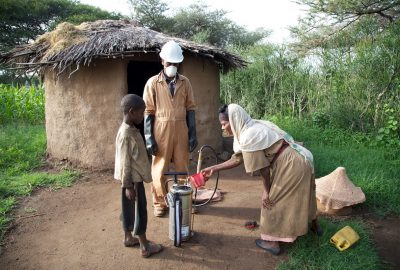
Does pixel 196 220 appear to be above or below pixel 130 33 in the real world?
below

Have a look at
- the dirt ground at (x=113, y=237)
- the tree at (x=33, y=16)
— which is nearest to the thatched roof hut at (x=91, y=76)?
the dirt ground at (x=113, y=237)

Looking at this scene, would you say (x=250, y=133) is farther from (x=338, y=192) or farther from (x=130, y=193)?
(x=338, y=192)

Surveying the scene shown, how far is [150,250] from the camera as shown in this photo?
321cm

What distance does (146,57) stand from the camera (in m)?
5.96

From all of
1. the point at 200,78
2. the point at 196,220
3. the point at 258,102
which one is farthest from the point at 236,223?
the point at 258,102

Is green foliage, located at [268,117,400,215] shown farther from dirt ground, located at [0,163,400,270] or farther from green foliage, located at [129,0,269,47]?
green foliage, located at [129,0,269,47]

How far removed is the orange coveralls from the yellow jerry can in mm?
1759

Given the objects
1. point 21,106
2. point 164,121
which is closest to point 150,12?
point 21,106

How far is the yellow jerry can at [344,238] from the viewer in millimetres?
3211

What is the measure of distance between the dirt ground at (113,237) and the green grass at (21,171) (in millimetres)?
192

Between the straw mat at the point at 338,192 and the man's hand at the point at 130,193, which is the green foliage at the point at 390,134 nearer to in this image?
the straw mat at the point at 338,192

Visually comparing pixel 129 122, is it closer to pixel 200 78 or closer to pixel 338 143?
pixel 200 78

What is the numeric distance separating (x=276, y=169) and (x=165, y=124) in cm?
143

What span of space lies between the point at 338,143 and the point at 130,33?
4.74 meters
